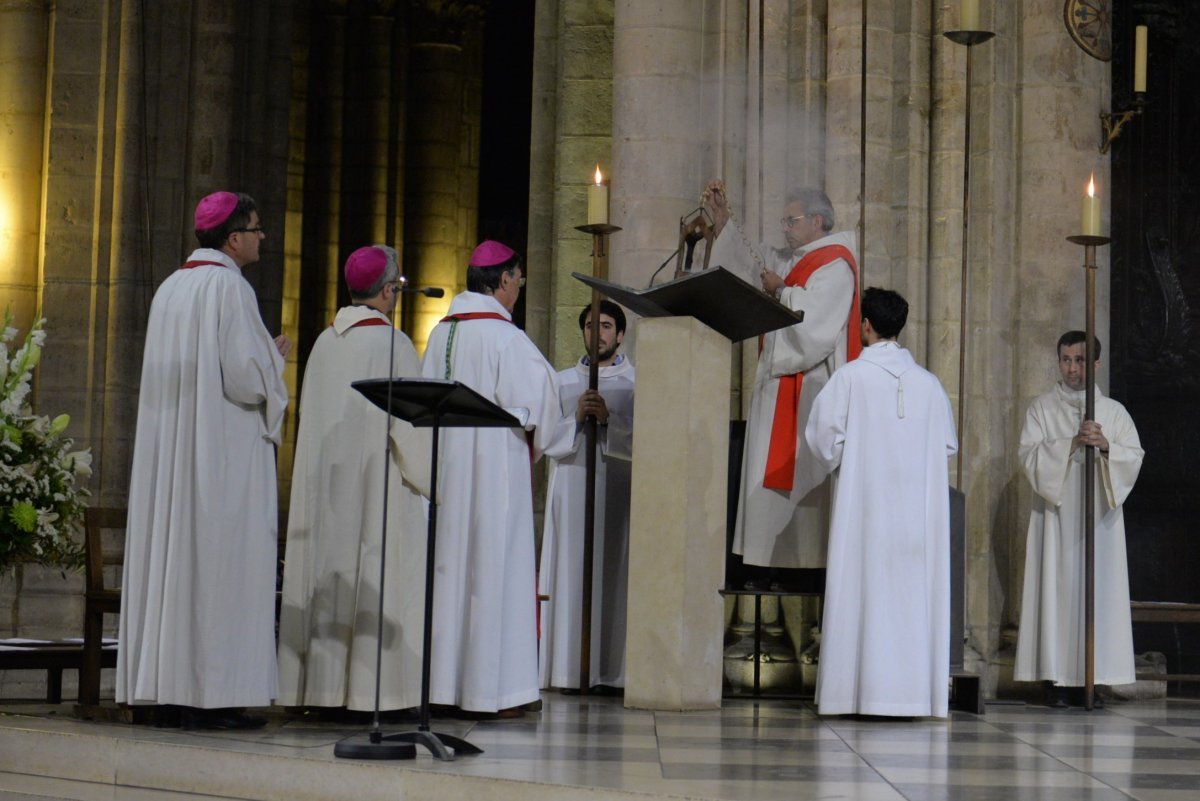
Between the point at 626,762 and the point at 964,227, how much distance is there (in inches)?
163

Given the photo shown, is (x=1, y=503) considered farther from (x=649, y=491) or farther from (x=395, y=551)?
(x=649, y=491)

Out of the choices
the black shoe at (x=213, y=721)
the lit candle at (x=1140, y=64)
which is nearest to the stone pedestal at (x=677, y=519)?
the black shoe at (x=213, y=721)

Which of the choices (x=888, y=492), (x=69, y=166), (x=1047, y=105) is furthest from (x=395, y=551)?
(x=69, y=166)

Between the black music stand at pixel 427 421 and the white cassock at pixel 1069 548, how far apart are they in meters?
3.76

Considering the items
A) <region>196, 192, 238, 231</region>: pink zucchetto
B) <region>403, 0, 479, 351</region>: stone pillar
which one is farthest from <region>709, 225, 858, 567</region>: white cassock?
<region>403, 0, 479, 351</region>: stone pillar

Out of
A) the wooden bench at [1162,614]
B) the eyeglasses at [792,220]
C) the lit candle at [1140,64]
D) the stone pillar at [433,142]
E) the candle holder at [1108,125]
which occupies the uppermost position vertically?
the stone pillar at [433,142]

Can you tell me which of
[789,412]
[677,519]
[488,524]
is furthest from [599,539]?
[488,524]

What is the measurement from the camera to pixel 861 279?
29.6ft

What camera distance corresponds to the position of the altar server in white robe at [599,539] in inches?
339

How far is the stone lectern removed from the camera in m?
7.21

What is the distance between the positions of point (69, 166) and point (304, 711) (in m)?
5.63

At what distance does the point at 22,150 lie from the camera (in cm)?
1164

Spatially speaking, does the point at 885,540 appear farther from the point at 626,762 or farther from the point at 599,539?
the point at 626,762

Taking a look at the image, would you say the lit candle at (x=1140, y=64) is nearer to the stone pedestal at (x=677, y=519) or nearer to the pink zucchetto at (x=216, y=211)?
the stone pedestal at (x=677, y=519)
